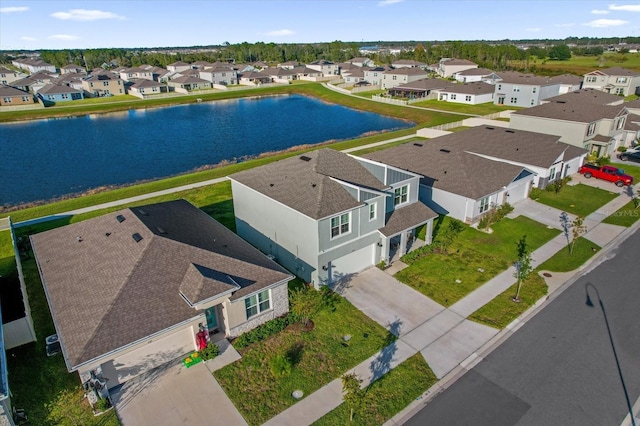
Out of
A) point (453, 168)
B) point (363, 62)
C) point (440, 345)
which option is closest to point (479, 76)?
point (363, 62)

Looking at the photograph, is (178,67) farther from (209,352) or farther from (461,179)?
(209,352)

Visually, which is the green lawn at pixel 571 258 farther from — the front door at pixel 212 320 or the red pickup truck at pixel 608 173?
the front door at pixel 212 320

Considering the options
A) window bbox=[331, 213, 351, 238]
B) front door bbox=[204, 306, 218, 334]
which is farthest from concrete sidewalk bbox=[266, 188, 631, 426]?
front door bbox=[204, 306, 218, 334]

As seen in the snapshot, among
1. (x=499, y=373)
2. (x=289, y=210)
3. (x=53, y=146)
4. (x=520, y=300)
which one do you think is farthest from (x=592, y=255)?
(x=53, y=146)

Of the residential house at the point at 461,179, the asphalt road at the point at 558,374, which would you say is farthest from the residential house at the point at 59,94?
the asphalt road at the point at 558,374

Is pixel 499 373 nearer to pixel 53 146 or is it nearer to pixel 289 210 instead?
pixel 289 210
